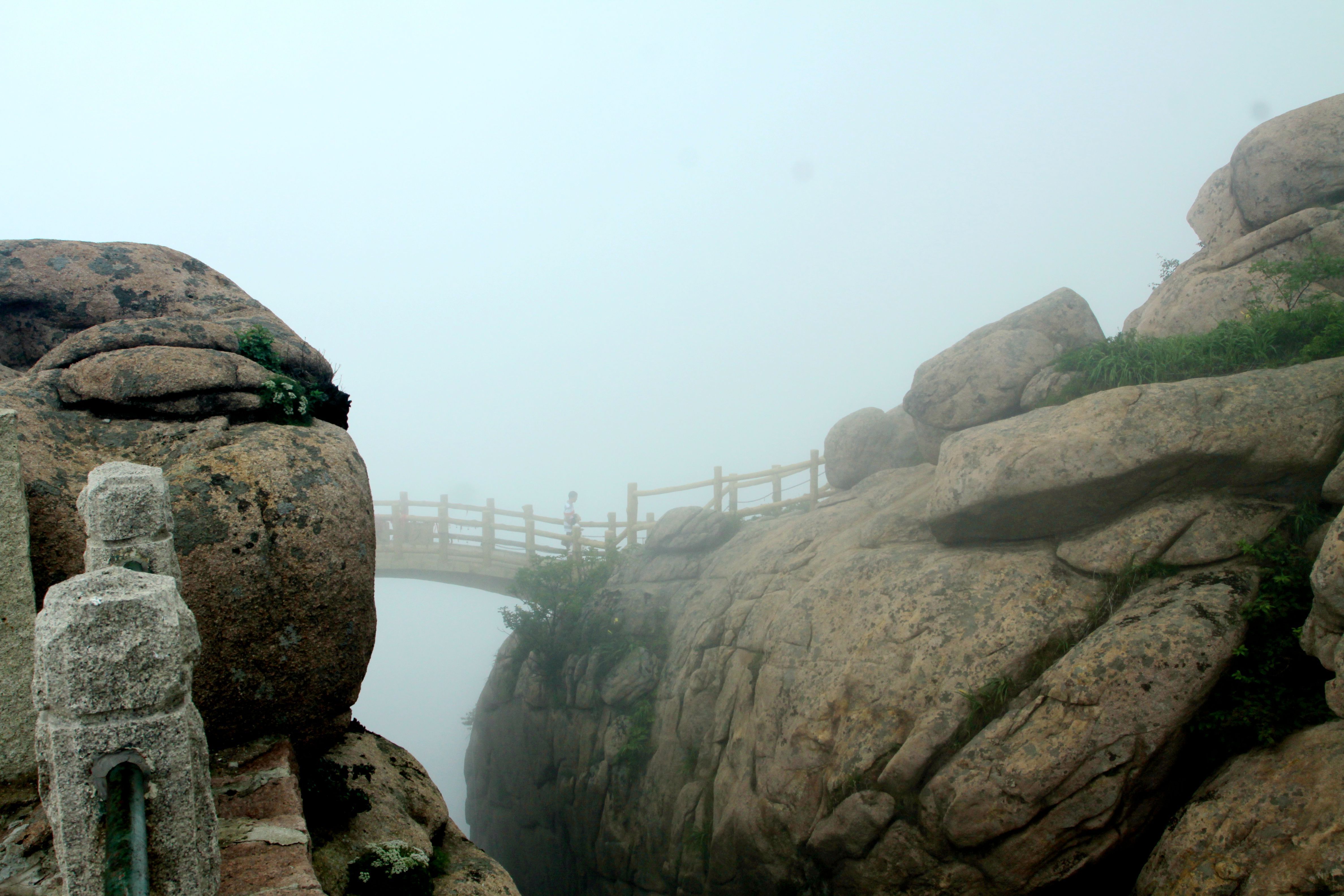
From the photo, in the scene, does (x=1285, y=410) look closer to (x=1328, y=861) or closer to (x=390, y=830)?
(x=1328, y=861)

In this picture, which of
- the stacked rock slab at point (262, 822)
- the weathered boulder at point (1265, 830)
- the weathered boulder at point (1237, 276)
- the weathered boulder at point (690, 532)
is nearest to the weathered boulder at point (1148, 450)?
the weathered boulder at point (1237, 276)

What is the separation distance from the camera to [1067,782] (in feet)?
30.9

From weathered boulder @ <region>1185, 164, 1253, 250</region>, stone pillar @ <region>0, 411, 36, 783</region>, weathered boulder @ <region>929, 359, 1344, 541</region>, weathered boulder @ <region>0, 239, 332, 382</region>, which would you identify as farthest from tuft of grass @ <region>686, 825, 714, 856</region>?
weathered boulder @ <region>1185, 164, 1253, 250</region>

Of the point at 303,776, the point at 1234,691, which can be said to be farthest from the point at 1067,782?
the point at 303,776

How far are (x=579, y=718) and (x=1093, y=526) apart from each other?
1325 centimetres

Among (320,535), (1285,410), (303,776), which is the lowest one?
Result: (303,776)

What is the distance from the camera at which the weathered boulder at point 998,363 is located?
15188mm

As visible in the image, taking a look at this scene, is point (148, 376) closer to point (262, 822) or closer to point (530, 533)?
point (262, 822)

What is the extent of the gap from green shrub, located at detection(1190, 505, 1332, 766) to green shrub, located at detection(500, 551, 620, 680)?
13.4 meters

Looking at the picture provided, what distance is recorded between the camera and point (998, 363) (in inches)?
603

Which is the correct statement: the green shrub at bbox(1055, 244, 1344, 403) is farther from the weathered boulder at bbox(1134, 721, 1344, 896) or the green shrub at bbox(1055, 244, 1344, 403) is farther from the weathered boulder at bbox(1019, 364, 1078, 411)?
the weathered boulder at bbox(1134, 721, 1344, 896)

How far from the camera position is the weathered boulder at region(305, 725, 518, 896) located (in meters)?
6.63

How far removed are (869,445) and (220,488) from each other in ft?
53.6

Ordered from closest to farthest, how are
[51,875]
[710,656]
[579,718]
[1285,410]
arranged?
[51,875] → [1285,410] → [710,656] → [579,718]
